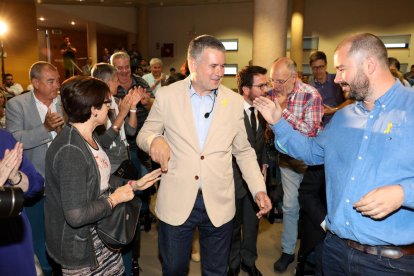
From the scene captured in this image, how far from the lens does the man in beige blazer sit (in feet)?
7.12

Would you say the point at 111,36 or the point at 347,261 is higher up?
the point at 111,36

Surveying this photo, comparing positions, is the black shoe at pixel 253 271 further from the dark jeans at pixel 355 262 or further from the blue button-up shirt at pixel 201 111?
the blue button-up shirt at pixel 201 111

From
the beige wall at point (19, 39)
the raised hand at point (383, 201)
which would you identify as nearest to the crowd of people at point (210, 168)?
the raised hand at point (383, 201)

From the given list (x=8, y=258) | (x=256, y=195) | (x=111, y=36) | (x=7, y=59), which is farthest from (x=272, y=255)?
(x=111, y=36)

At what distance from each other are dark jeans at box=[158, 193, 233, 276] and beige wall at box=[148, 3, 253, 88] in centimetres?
1403

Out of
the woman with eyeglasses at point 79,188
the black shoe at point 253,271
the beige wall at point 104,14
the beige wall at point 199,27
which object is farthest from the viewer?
the beige wall at point 199,27

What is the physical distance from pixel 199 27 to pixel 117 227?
15.2 metres

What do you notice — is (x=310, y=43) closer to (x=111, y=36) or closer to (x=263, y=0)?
(x=263, y=0)

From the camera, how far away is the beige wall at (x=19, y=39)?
12477 millimetres

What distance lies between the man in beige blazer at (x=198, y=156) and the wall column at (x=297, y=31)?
38.7ft

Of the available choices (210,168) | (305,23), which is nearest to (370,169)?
(210,168)

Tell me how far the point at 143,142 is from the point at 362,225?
1258 millimetres

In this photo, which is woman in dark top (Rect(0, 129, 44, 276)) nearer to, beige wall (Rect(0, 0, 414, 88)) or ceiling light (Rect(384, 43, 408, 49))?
beige wall (Rect(0, 0, 414, 88))

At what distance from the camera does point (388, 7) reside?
1335cm
